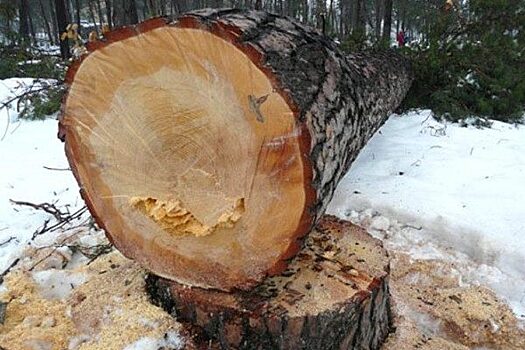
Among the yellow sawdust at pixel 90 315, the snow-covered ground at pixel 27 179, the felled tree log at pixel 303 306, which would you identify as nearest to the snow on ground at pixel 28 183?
the snow-covered ground at pixel 27 179

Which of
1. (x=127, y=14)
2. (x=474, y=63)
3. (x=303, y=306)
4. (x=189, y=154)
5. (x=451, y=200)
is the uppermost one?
(x=127, y=14)

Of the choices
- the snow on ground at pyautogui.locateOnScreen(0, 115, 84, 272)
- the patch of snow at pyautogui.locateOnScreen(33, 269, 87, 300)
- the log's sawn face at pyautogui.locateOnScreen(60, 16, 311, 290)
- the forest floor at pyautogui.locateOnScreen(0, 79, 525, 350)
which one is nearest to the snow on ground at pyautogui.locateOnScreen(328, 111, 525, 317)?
the forest floor at pyautogui.locateOnScreen(0, 79, 525, 350)

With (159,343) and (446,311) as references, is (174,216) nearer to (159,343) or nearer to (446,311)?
(159,343)

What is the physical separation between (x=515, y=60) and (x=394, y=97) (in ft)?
7.53

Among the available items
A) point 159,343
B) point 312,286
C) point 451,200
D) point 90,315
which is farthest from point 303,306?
point 451,200

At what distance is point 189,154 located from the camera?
5.28ft

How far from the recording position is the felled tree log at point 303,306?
1.61 metres

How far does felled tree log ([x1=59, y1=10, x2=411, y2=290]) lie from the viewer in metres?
1.40

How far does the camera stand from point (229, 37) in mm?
1361

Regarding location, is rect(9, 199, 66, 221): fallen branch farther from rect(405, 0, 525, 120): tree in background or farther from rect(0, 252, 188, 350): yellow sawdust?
rect(405, 0, 525, 120): tree in background

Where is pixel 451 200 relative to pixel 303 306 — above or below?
below

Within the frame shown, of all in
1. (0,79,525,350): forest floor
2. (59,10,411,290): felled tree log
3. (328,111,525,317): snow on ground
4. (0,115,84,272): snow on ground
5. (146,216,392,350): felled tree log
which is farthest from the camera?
(0,115,84,272): snow on ground

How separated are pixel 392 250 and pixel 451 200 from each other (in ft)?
2.07

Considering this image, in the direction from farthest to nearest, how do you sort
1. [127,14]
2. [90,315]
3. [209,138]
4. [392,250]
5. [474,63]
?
[127,14], [474,63], [392,250], [90,315], [209,138]
